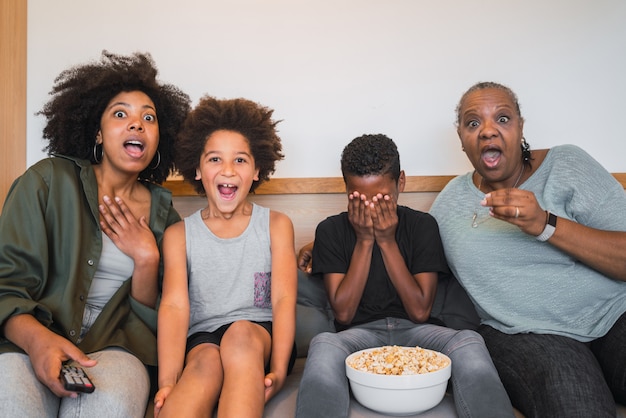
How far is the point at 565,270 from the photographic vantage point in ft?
4.69

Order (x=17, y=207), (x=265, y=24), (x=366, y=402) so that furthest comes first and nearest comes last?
(x=265, y=24)
(x=17, y=207)
(x=366, y=402)

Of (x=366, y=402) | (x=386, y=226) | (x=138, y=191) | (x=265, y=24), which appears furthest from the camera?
(x=265, y=24)

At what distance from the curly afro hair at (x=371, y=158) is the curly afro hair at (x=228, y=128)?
217 mm

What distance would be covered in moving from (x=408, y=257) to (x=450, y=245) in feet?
0.39

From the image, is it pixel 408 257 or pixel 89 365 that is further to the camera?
pixel 408 257

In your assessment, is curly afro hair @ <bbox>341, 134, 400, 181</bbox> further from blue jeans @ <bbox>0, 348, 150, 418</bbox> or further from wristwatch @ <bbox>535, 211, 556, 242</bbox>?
blue jeans @ <bbox>0, 348, 150, 418</bbox>

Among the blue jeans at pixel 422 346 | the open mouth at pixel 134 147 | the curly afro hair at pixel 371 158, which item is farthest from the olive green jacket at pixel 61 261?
the curly afro hair at pixel 371 158

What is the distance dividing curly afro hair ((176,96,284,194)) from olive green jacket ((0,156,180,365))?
26 cm

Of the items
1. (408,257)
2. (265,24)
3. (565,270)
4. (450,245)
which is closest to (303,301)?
(408,257)

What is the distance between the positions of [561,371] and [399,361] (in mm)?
328

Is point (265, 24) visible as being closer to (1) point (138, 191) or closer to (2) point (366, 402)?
(1) point (138, 191)

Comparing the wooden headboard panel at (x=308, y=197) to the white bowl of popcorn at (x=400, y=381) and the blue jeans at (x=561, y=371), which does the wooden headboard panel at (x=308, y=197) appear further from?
the white bowl of popcorn at (x=400, y=381)

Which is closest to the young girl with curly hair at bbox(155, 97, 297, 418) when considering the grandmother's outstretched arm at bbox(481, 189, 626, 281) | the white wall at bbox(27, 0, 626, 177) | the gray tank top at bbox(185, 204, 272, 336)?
the gray tank top at bbox(185, 204, 272, 336)

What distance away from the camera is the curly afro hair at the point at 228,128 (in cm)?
158
